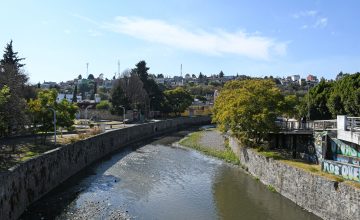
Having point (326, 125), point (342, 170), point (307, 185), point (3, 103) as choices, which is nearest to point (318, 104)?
point (326, 125)

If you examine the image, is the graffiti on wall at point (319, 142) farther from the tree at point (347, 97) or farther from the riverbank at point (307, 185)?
the tree at point (347, 97)

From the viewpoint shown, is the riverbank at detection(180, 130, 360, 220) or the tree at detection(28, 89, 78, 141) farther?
the tree at detection(28, 89, 78, 141)

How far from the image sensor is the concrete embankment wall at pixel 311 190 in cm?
3111

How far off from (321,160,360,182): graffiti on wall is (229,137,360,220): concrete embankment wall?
183cm

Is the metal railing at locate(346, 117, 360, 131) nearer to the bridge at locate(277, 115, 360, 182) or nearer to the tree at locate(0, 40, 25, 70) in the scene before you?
the bridge at locate(277, 115, 360, 182)

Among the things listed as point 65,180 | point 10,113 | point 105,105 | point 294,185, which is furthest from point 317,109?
point 105,105

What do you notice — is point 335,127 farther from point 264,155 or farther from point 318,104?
point 318,104

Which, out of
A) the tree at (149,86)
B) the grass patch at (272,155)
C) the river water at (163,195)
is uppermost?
the tree at (149,86)

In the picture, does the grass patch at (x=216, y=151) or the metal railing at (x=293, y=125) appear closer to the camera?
the metal railing at (x=293, y=125)

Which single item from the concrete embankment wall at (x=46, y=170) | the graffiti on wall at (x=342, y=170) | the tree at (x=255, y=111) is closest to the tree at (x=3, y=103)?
the concrete embankment wall at (x=46, y=170)

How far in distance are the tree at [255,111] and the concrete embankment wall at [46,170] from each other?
1970 centimetres

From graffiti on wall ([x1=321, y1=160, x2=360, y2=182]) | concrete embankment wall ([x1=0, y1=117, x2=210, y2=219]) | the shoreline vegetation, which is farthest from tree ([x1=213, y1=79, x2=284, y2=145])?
concrete embankment wall ([x1=0, y1=117, x2=210, y2=219])

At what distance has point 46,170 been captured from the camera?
4378 cm

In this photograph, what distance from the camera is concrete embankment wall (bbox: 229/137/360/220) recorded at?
31109mm
